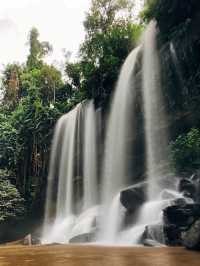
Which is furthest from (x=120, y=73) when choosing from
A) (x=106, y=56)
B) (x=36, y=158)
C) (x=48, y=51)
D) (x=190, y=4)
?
(x=48, y=51)

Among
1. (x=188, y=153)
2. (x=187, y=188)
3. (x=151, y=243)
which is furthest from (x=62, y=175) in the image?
(x=151, y=243)

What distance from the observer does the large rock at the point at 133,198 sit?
50.9 feet

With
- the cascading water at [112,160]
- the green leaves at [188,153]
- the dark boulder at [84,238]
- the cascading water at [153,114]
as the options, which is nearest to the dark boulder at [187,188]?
the cascading water at [112,160]

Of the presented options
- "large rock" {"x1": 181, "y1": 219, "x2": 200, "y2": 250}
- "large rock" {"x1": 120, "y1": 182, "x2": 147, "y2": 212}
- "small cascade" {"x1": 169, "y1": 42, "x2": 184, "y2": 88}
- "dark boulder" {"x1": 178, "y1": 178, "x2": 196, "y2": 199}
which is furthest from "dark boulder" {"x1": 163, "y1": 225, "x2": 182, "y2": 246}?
"small cascade" {"x1": 169, "y1": 42, "x2": 184, "y2": 88}

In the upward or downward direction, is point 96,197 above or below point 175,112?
below

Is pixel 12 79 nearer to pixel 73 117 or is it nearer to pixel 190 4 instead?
pixel 73 117

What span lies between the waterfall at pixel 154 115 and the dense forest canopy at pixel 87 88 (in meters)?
0.75

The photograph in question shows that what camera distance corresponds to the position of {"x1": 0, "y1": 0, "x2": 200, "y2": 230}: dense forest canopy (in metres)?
19.1

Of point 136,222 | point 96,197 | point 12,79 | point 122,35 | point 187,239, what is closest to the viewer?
point 187,239

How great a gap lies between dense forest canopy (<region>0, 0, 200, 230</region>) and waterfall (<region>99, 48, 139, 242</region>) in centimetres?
170

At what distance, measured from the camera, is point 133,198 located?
1562cm

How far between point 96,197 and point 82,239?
8.51m

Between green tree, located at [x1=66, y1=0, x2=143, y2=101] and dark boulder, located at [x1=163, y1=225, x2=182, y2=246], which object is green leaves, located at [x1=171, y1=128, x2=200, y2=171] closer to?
dark boulder, located at [x1=163, y1=225, x2=182, y2=246]

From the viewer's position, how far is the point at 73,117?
92.3 feet
